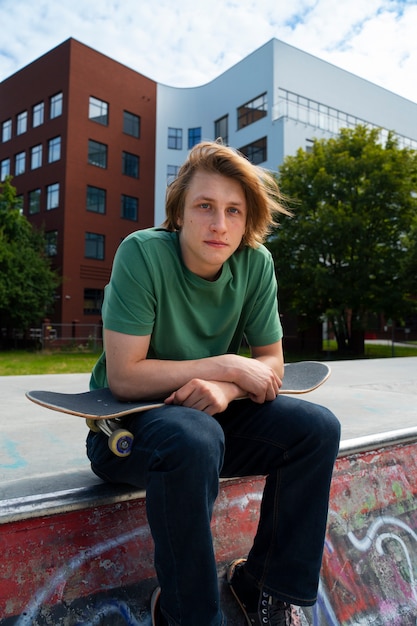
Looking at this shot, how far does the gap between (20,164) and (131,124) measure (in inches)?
302

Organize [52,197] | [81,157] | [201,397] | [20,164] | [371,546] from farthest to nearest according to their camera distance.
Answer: [20,164] < [52,197] < [81,157] < [371,546] < [201,397]

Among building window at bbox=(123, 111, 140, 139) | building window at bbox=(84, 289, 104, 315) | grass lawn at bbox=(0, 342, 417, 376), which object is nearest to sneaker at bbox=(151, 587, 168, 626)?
grass lawn at bbox=(0, 342, 417, 376)

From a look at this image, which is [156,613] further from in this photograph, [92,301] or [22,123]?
[22,123]

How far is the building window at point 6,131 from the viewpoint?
A: 104 feet

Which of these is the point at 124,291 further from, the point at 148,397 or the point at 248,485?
the point at 248,485

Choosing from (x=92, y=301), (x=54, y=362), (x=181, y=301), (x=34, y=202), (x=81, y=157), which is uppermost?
(x=81, y=157)

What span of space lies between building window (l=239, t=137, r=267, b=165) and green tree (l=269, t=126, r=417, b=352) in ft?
28.6

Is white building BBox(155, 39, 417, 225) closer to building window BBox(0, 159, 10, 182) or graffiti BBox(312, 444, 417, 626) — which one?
building window BBox(0, 159, 10, 182)

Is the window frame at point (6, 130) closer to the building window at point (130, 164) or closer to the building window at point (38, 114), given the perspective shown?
the building window at point (38, 114)

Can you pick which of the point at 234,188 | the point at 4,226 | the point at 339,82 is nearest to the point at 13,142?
the point at 4,226

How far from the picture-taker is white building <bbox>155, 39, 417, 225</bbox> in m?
28.0

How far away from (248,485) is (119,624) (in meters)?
0.69

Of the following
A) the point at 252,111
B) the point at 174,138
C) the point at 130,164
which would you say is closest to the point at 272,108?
the point at 252,111

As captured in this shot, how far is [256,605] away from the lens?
1611 millimetres
